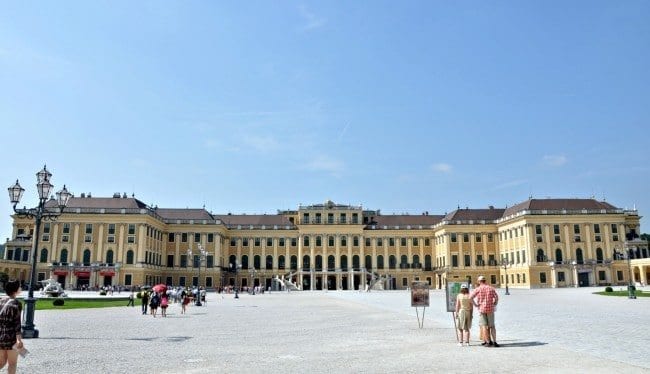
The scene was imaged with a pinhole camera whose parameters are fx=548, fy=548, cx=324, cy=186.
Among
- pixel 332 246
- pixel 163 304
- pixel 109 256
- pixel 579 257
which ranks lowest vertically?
pixel 163 304

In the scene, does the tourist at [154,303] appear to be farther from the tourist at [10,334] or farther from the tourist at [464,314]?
the tourist at [10,334]

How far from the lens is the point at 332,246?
93.3m

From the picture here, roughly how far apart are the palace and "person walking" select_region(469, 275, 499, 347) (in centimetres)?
5767

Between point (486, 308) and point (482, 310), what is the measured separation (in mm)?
126

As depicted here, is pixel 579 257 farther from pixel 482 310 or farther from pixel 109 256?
pixel 482 310

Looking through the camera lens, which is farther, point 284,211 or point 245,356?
point 284,211

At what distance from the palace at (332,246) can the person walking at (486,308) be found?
→ 57669mm

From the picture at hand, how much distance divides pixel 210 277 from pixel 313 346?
74711 millimetres

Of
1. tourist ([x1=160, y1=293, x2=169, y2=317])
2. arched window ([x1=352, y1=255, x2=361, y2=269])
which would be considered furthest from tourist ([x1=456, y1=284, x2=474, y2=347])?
arched window ([x1=352, y1=255, x2=361, y2=269])

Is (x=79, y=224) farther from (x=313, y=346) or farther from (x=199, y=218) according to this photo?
(x=313, y=346)

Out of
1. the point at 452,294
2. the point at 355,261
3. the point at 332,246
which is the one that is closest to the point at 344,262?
the point at 355,261

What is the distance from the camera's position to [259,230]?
94.4 m

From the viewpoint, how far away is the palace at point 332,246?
244ft

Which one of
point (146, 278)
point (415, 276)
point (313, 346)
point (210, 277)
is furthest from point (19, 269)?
point (313, 346)
